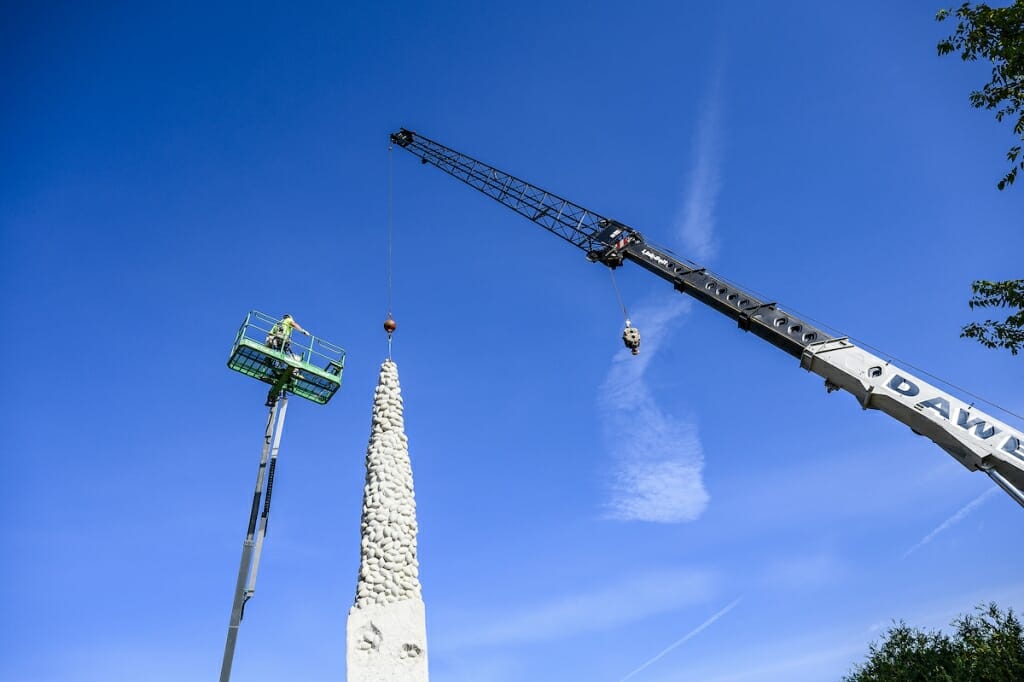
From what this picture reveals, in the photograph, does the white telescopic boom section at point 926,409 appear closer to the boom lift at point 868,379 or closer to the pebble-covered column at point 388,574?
the boom lift at point 868,379

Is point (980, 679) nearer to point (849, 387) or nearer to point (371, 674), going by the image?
point (849, 387)

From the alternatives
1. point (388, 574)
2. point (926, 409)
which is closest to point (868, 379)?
point (926, 409)

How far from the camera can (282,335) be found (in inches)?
666

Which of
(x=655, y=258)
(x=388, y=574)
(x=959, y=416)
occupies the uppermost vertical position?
(x=655, y=258)

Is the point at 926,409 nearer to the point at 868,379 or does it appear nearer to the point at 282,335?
the point at 868,379

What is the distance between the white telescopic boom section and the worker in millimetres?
14220

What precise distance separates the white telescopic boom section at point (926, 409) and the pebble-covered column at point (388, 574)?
1230 centimetres

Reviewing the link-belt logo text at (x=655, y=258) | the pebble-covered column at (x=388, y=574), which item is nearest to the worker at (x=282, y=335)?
the pebble-covered column at (x=388, y=574)

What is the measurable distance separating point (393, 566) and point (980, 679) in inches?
904

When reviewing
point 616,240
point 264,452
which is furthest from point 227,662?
point 616,240

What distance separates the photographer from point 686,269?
2275cm

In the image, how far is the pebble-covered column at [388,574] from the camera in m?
10.4

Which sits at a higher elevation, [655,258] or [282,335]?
[655,258]

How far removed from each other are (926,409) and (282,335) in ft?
53.0
